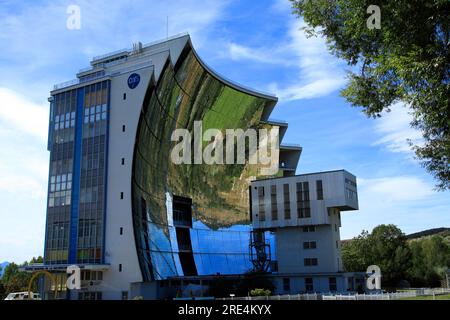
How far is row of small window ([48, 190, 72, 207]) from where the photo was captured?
61.1 metres

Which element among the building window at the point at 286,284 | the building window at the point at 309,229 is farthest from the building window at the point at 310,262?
the building window at the point at 309,229

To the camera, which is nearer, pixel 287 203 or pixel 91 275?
pixel 91 275

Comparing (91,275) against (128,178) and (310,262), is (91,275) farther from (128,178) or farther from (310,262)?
(310,262)

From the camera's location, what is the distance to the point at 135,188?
2291 inches

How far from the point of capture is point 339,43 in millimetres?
19703

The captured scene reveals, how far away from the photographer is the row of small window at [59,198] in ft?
200

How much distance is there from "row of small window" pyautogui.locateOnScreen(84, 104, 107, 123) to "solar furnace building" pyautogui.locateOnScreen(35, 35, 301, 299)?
0.15 metres

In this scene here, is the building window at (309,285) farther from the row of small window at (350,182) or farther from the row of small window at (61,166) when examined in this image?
the row of small window at (61,166)

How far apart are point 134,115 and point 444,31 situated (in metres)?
47.1

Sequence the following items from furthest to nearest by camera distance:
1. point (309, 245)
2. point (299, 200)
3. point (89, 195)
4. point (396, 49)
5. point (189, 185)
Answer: point (189, 185)
point (299, 200)
point (309, 245)
point (89, 195)
point (396, 49)

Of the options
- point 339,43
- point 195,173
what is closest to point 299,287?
point 195,173

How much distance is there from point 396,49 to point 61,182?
55.1m

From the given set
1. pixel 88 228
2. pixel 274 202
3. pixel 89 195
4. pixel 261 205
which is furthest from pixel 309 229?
pixel 89 195

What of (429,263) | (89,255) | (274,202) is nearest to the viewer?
(89,255)
